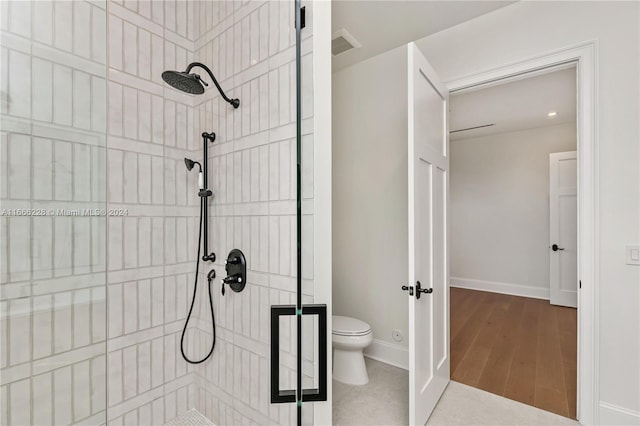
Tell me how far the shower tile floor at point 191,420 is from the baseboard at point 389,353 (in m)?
1.34

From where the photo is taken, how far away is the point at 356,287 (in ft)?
8.04

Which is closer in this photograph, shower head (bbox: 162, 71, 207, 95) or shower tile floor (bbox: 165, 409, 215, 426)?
shower head (bbox: 162, 71, 207, 95)

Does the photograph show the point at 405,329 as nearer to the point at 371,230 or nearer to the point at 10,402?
the point at 371,230

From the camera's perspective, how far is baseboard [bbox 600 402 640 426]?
1.42 metres

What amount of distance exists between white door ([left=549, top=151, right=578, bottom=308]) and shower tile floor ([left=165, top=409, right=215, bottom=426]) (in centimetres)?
430

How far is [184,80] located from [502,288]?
4918mm

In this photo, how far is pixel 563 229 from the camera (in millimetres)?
3680

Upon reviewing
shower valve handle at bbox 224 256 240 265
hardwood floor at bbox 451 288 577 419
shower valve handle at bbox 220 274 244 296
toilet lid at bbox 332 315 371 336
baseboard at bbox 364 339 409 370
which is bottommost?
hardwood floor at bbox 451 288 577 419

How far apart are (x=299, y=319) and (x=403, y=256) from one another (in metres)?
1.80

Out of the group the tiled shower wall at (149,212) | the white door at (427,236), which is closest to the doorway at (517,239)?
the white door at (427,236)

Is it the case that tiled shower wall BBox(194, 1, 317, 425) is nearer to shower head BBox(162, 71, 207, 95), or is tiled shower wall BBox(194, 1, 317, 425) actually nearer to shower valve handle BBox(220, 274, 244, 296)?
A: shower valve handle BBox(220, 274, 244, 296)

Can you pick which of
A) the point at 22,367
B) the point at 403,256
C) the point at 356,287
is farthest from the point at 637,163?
the point at 22,367

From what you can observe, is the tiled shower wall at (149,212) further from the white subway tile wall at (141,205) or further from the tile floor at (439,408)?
the tile floor at (439,408)

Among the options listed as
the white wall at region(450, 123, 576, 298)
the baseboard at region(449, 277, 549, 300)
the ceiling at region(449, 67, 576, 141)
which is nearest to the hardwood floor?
the baseboard at region(449, 277, 549, 300)
